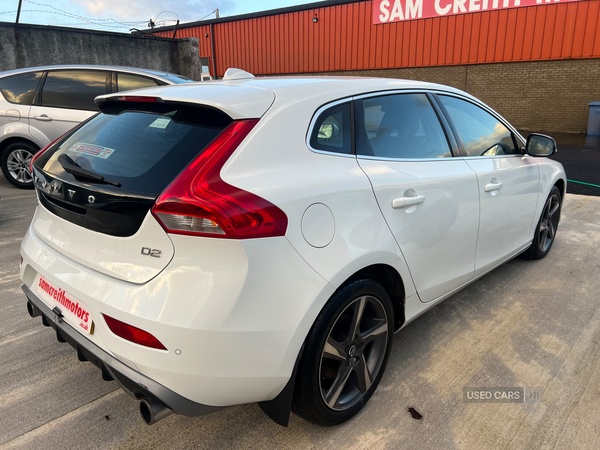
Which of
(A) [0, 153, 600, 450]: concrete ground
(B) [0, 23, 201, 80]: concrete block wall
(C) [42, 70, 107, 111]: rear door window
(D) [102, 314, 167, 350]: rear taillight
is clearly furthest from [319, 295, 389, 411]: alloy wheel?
(B) [0, 23, 201, 80]: concrete block wall

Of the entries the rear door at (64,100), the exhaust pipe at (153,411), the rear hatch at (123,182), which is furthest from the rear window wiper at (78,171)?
the rear door at (64,100)

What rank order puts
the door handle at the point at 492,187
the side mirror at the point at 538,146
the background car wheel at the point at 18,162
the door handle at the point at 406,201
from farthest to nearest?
the background car wheel at the point at 18,162 → the side mirror at the point at 538,146 → the door handle at the point at 492,187 → the door handle at the point at 406,201

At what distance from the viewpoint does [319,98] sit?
74.7 inches

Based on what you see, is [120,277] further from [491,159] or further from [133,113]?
[491,159]

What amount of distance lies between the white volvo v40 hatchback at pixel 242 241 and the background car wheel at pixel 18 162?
17.0 feet

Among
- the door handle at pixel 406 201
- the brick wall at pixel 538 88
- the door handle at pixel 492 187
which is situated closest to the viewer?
the door handle at pixel 406 201

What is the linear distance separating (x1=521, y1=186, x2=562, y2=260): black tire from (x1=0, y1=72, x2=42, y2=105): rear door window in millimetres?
6914

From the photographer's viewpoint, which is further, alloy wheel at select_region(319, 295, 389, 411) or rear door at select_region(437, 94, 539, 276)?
rear door at select_region(437, 94, 539, 276)

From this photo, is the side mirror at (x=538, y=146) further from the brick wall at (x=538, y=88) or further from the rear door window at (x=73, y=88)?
the brick wall at (x=538, y=88)

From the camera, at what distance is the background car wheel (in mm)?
6395

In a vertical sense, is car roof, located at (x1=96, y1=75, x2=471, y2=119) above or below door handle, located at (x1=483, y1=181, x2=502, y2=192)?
above

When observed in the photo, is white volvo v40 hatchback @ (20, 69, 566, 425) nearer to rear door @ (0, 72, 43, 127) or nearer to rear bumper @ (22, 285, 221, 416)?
rear bumper @ (22, 285, 221, 416)

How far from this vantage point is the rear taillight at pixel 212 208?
145cm

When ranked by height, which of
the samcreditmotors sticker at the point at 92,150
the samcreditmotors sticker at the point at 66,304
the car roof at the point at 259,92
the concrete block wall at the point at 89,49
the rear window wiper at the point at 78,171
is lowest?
the samcreditmotors sticker at the point at 66,304
